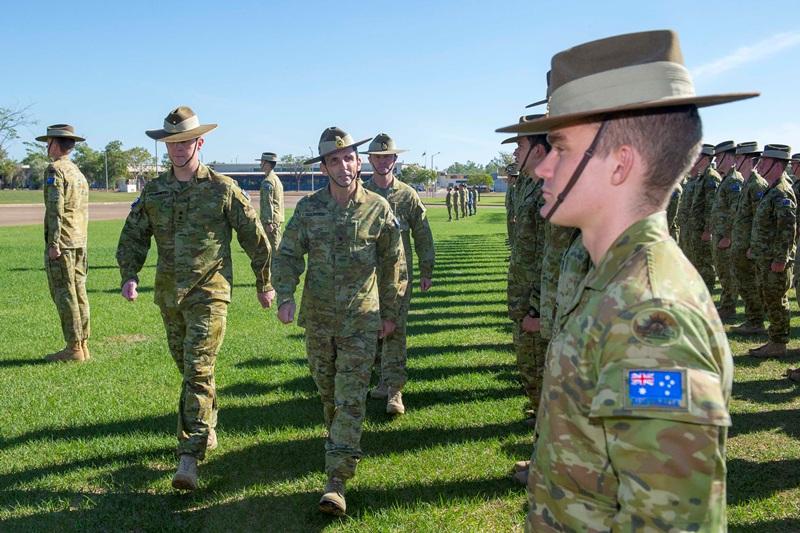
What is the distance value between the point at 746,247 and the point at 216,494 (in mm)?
8205

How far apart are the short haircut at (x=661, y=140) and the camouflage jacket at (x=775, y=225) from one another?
787 centimetres

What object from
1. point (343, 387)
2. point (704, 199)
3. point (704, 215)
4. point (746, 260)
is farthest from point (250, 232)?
point (704, 215)

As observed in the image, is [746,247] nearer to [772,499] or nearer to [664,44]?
[772,499]

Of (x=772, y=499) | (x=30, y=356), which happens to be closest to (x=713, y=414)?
(x=772, y=499)

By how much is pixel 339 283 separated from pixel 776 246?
652 centimetres

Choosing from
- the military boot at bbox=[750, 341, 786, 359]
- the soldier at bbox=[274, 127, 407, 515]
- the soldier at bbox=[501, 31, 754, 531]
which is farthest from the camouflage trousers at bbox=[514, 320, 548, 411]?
the military boot at bbox=[750, 341, 786, 359]

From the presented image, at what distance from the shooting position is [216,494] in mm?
4691

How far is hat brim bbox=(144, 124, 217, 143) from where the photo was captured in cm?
504

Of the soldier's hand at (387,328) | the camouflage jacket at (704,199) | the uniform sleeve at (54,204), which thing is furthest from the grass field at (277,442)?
the camouflage jacket at (704,199)

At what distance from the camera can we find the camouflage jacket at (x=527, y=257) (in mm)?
5215

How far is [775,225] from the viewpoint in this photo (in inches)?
336

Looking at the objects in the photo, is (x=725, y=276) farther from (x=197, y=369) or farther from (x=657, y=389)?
(x=657, y=389)

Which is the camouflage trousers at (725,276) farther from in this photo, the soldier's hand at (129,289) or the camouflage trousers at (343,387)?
the soldier's hand at (129,289)

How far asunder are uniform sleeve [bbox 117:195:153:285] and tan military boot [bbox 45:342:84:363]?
10.7ft
